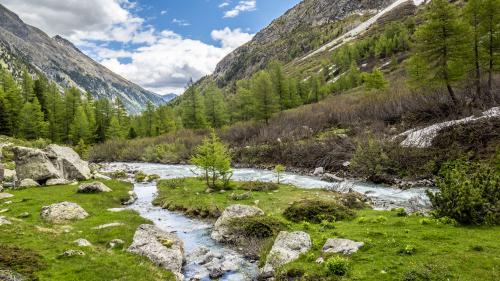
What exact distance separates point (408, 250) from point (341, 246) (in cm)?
285

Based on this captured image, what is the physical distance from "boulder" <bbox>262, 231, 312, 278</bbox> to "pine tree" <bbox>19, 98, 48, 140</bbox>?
88.8 metres

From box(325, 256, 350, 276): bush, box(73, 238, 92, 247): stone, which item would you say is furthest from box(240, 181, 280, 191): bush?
box(325, 256, 350, 276): bush

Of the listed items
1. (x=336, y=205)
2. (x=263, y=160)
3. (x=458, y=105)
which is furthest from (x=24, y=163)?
(x=458, y=105)

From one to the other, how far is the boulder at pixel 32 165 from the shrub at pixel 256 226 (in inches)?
971

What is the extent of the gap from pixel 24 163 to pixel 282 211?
27.2 meters

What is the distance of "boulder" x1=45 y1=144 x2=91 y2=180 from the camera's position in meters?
39.3

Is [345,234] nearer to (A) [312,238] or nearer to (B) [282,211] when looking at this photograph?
(A) [312,238]

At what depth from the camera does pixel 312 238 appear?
1789cm

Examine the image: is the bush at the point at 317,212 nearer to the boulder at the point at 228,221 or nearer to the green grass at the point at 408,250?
the green grass at the point at 408,250

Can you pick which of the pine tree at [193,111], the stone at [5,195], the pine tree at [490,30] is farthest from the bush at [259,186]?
the pine tree at [193,111]

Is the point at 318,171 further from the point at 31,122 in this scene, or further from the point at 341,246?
the point at 31,122

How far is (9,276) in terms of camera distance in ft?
39.2

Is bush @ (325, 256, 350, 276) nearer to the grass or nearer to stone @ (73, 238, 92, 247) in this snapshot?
the grass

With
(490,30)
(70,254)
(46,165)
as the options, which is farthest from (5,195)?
(490,30)
